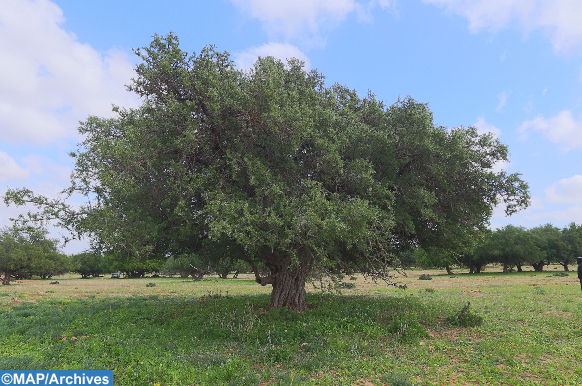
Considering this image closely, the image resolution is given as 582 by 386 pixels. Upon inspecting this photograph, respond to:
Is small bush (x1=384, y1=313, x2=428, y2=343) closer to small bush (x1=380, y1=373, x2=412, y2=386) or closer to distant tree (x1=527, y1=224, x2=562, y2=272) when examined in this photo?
small bush (x1=380, y1=373, x2=412, y2=386)

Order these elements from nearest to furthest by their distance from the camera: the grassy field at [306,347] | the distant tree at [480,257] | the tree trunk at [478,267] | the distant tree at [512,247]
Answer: the grassy field at [306,347] < the distant tree at [512,247] < the distant tree at [480,257] < the tree trunk at [478,267]

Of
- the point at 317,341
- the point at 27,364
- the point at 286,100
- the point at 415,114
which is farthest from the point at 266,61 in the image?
the point at 27,364

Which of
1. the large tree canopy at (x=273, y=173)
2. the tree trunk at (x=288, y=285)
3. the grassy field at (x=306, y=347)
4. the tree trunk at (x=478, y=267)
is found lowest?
the tree trunk at (x=478, y=267)

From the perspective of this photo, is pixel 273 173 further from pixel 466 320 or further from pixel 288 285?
pixel 466 320

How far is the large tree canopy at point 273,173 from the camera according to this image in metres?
13.1

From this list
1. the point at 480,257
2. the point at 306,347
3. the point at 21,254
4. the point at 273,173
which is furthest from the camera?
the point at 480,257

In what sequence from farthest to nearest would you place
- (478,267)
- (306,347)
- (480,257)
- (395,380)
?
(478,267) → (480,257) → (306,347) → (395,380)

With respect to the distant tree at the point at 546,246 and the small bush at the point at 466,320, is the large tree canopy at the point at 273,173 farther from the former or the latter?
the distant tree at the point at 546,246

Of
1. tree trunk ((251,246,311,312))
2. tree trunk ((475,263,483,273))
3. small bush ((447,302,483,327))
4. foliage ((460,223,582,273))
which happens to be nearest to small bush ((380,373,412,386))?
small bush ((447,302,483,327))

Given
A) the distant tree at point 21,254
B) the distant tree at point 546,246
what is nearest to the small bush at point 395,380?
the distant tree at point 21,254

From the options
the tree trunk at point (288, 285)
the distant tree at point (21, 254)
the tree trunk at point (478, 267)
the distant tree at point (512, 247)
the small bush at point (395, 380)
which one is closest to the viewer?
the small bush at point (395, 380)

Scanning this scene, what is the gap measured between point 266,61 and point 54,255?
7345 cm

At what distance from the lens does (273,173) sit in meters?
14.9

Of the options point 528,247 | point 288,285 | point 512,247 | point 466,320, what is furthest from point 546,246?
point 288,285
